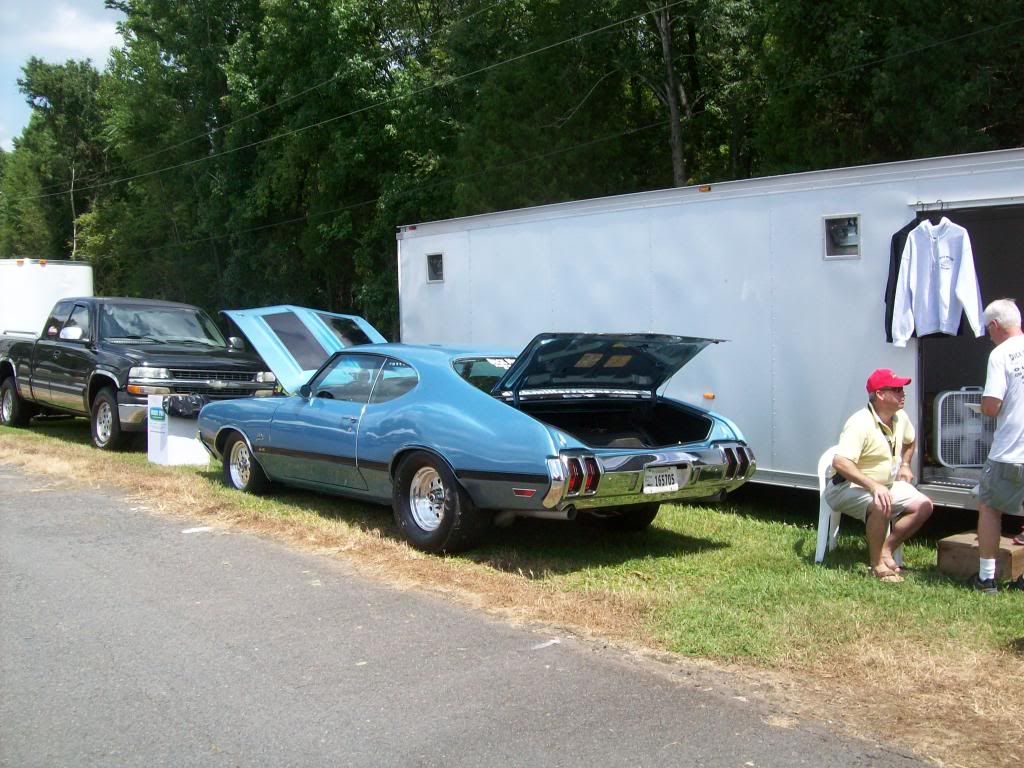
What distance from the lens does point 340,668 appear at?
492 centimetres

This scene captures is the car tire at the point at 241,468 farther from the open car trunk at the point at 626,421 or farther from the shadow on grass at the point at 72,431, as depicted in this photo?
the shadow on grass at the point at 72,431

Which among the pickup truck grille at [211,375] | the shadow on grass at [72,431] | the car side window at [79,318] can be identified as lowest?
the shadow on grass at [72,431]

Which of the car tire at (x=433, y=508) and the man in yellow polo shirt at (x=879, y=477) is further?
the car tire at (x=433, y=508)

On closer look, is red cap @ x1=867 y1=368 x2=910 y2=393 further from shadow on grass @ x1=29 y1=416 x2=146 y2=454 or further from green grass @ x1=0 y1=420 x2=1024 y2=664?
shadow on grass @ x1=29 y1=416 x2=146 y2=454

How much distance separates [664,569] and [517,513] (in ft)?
3.45

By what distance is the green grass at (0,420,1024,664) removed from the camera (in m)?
5.25

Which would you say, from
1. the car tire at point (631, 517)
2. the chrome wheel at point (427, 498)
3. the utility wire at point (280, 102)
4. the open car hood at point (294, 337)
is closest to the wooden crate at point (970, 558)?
the car tire at point (631, 517)

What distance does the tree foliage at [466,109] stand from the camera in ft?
56.1

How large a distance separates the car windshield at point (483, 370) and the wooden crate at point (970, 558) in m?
3.16

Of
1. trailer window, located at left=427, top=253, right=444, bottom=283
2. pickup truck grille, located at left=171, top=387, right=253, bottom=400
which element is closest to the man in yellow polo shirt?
trailer window, located at left=427, top=253, right=444, bottom=283

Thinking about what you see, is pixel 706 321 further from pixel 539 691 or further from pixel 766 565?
pixel 539 691

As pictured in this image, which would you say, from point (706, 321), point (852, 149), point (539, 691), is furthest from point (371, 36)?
point (539, 691)

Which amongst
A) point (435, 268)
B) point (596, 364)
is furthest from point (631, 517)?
point (435, 268)

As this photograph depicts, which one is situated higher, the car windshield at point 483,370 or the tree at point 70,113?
the tree at point 70,113
